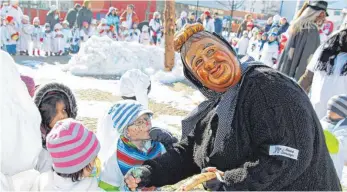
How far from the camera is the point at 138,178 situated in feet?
5.74

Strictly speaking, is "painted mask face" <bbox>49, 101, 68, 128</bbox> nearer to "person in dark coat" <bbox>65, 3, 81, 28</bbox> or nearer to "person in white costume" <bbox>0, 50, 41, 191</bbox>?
"person in white costume" <bbox>0, 50, 41, 191</bbox>

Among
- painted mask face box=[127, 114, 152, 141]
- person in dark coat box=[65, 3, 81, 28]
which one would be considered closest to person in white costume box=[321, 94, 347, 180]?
painted mask face box=[127, 114, 152, 141]

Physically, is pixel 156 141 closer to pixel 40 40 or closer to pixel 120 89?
pixel 120 89

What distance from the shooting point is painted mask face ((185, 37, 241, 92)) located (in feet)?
4.78

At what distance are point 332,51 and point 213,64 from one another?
2046 mm

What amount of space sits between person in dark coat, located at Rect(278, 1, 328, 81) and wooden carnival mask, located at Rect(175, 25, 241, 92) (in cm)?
270

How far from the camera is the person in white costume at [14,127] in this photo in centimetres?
126

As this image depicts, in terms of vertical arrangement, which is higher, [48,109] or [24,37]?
[48,109]

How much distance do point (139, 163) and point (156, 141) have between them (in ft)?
0.58

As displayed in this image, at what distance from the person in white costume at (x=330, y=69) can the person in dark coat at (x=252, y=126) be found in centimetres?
186

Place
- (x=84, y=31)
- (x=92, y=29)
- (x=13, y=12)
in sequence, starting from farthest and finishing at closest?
(x=92, y=29) < (x=84, y=31) < (x=13, y=12)

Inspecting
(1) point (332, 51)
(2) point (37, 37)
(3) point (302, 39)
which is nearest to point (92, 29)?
(2) point (37, 37)

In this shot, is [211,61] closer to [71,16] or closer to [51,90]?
[51,90]

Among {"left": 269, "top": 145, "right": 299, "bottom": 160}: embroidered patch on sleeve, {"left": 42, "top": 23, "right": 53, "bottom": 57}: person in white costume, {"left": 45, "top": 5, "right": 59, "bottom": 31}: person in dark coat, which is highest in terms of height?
{"left": 269, "top": 145, "right": 299, "bottom": 160}: embroidered patch on sleeve
